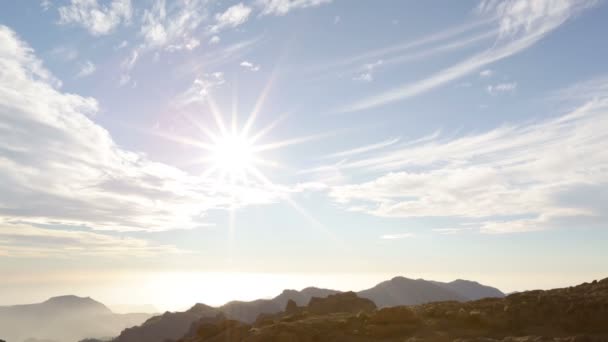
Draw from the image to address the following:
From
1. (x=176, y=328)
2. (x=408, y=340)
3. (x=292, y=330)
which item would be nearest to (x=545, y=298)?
(x=408, y=340)

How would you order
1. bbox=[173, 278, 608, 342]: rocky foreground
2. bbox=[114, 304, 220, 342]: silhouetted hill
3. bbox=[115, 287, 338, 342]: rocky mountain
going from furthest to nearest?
bbox=[115, 287, 338, 342]: rocky mountain < bbox=[114, 304, 220, 342]: silhouetted hill < bbox=[173, 278, 608, 342]: rocky foreground

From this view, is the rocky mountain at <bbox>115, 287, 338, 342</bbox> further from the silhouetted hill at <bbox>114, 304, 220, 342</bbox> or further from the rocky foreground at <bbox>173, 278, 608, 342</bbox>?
the rocky foreground at <bbox>173, 278, 608, 342</bbox>

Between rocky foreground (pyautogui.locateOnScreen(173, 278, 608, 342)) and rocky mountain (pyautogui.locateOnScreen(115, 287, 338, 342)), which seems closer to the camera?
rocky foreground (pyautogui.locateOnScreen(173, 278, 608, 342))

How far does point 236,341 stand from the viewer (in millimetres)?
40156

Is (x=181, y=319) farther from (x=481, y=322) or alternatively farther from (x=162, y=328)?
(x=481, y=322)

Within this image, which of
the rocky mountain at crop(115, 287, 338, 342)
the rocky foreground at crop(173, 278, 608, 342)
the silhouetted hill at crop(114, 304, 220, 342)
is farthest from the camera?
the rocky mountain at crop(115, 287, 338, 342)

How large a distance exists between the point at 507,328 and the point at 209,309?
164 meters

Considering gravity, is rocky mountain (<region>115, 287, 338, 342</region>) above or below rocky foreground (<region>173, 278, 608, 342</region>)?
above

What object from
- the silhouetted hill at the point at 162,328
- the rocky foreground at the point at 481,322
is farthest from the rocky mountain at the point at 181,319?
the rocky foreground at the point at 481,322

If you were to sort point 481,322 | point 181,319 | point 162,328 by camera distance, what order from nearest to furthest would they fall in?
point 481,322, point 162,328, point 181,319

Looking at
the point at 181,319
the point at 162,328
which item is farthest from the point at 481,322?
the point at 181,319

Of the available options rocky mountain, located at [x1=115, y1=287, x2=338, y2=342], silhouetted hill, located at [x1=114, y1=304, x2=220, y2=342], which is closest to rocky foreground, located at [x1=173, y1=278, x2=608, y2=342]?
rocky mountain, located at [x1=115, y1=287, x2=338, y2=342]

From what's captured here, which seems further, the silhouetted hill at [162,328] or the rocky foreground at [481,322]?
the silhouetted hill at [162,328]

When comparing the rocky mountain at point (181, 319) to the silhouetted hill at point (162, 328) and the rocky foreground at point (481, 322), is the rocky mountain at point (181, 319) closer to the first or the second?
Answer: the silhouetted hill at point (162, 328)
